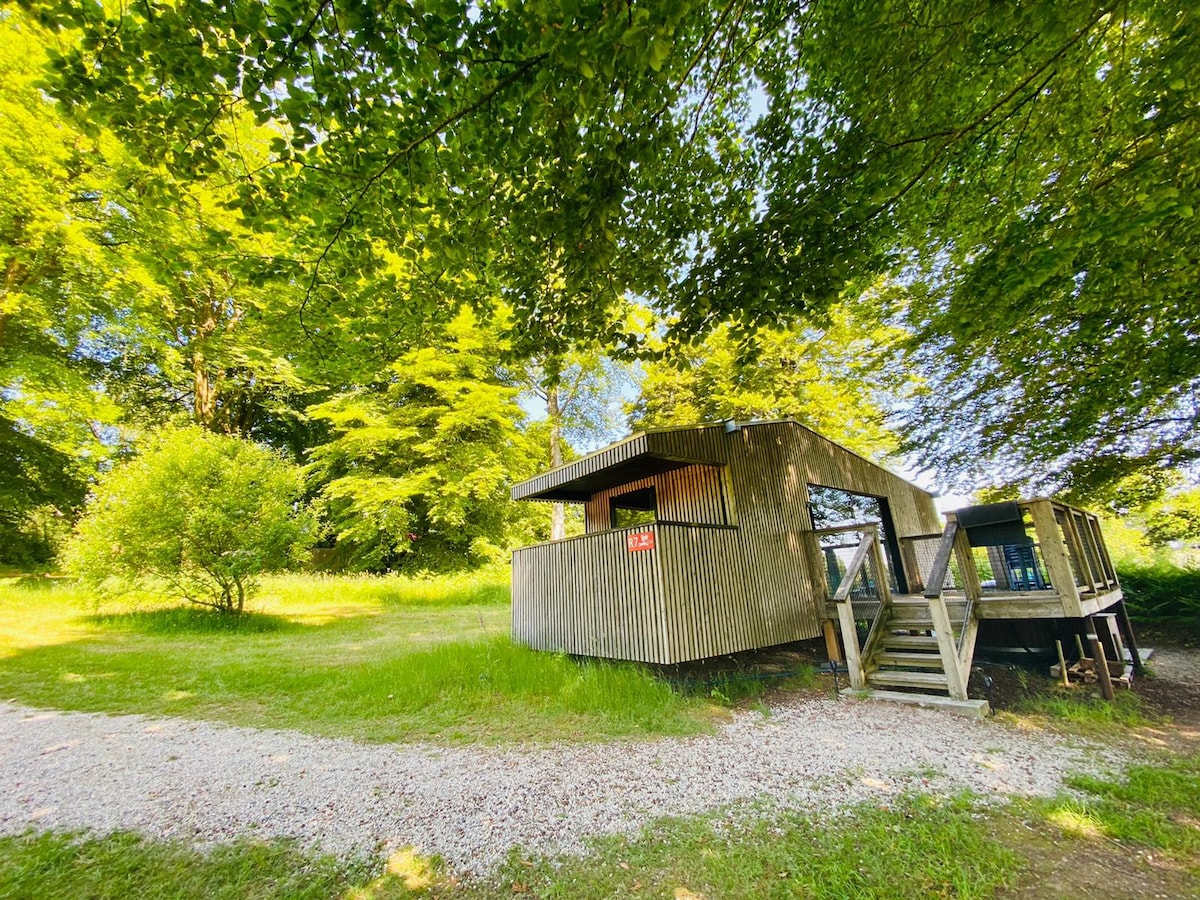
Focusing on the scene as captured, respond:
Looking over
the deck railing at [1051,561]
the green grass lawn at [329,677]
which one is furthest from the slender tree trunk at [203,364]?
the deck railing at [1051,561]

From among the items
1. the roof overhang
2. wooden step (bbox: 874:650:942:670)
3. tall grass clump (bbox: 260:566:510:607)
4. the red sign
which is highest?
the roof overhang

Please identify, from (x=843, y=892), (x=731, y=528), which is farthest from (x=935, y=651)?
(x=843, y=892)

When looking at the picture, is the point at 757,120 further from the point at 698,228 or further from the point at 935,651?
the point at 935,651

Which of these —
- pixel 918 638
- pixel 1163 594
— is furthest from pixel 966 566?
pixel 1163 594

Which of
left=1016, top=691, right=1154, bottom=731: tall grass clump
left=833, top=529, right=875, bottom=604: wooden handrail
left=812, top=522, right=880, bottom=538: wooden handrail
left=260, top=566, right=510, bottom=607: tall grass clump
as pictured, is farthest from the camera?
left=260, top=566, right=510, bottom=607: tall grass clump

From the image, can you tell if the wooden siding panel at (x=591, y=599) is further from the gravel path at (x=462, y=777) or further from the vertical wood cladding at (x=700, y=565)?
the gravel path at (x=462, y=777)

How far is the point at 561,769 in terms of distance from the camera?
3820mm

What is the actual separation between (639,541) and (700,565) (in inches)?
32.8

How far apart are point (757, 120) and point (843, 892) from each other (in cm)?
599

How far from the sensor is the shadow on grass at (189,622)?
9.96 m

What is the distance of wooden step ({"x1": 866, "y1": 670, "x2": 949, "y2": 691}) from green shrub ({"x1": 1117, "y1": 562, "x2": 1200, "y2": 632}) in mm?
7232

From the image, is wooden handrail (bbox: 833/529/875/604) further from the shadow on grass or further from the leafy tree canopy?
the shadow on grass

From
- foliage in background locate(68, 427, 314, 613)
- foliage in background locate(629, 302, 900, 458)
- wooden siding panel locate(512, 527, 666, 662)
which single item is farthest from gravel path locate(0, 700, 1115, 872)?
foliage in background locate(629, 302, 900, 458)

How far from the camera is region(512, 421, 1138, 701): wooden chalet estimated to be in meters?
5.56
